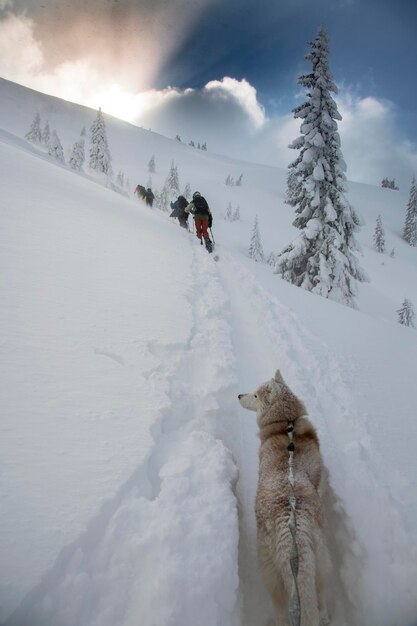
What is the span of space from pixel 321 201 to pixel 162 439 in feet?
46.8

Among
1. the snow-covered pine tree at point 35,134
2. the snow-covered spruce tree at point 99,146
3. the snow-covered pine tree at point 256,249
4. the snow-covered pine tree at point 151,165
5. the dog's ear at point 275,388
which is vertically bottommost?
the dog's ear at point 275,388

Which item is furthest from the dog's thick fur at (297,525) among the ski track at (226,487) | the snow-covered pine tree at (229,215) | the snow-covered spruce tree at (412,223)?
the snow-covered spruce tree at (412,223)

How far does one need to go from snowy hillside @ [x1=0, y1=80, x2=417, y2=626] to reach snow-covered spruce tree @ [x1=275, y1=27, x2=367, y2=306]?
672cm

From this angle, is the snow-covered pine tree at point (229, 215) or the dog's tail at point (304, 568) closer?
the dog's tail at point (304, 568)

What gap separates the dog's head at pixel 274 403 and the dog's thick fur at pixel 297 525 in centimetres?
18

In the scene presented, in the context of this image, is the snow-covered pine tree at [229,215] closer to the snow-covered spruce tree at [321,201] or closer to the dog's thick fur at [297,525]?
the snow-covered spruce tree at [321,201]

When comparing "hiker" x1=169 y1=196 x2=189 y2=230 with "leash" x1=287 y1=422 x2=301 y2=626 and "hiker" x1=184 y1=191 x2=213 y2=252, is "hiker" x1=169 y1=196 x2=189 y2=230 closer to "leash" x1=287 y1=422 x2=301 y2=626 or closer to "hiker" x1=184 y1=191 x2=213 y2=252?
"hiker" x1=184 y1=191 x2=213 y2=252

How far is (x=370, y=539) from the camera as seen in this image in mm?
2945

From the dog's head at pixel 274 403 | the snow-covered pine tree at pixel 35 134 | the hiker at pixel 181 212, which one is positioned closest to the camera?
the dog's head at pixel 274 403

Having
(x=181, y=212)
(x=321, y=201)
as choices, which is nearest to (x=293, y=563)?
(x=321, y=201)

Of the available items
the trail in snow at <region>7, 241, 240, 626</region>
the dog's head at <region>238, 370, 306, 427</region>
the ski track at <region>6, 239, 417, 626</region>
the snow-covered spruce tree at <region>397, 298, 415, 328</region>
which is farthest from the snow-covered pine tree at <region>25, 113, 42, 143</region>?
the trail in snow at <region>7, 241, 240, 626</region>

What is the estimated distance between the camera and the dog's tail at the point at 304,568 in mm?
1878

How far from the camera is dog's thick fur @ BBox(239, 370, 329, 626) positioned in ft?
6.56

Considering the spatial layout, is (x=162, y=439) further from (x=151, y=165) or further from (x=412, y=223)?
(x=151, y=165)
